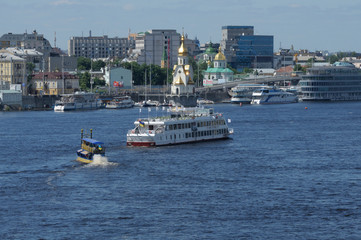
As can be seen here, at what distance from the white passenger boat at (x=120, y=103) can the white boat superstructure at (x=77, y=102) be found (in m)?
2.32

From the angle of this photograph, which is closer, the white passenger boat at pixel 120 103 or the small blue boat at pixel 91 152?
the small blue boat at pixel 91 152

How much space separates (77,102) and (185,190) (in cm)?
10965

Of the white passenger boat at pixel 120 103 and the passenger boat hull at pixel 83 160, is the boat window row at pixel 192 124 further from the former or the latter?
the white passenger boat at pixel 120 103

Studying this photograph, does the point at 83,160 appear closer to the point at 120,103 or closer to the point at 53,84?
the point at 120,103

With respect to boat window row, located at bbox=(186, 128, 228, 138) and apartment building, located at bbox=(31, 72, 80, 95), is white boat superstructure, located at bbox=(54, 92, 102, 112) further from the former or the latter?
boat window row, located at bbox=(186, 128, 228, 138)

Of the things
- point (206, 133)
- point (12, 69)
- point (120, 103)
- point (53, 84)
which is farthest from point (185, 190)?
point (53, 84)

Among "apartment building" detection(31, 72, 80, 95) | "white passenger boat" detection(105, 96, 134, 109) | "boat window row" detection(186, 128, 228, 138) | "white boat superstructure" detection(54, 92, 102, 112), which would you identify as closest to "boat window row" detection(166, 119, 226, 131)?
"boat window row" detection(186, 128, 228, 138)

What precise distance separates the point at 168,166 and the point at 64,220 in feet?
69.2

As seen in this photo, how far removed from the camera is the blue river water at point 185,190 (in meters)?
48.5

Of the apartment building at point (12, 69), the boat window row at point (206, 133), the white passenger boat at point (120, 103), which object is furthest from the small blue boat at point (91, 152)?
the apartment building at point (12, 69)

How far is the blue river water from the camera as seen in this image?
48.5 m

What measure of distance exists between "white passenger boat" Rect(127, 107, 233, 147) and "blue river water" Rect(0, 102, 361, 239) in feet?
4.67

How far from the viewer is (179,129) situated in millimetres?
87562

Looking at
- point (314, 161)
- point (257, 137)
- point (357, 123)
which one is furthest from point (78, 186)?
point (357, 123)
